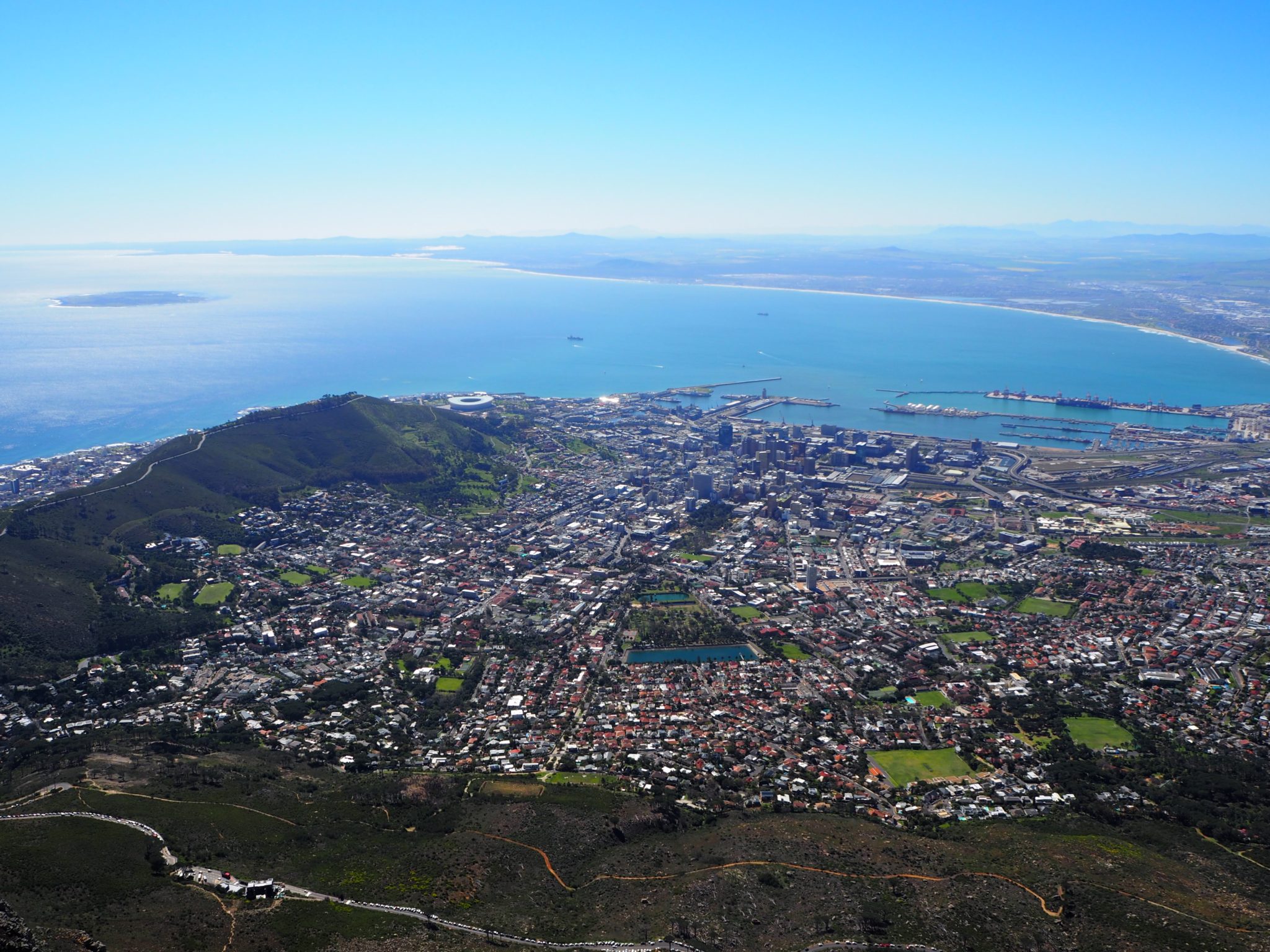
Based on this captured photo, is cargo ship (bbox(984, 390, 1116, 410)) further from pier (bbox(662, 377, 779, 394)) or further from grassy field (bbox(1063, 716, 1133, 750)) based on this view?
grassy field (bbox(1063, 716, 1133, 750))

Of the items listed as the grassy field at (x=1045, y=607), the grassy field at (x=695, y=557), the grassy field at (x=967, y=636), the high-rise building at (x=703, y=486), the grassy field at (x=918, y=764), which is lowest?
the grassy field at (x=918, y=764)

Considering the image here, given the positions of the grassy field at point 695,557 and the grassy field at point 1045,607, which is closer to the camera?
the grassy field at point 1045,607

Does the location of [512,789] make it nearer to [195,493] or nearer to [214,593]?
[214,593]

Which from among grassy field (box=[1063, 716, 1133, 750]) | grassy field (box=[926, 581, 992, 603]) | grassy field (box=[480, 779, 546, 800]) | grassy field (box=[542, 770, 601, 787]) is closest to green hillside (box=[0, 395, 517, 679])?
grassy field (box=[480, 779, 546, 800])

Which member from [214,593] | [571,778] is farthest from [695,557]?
[214,593]

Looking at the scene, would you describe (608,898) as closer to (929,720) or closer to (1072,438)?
(929,720)

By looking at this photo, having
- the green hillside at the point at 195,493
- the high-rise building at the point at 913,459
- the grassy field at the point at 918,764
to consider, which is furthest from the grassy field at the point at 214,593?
the high-rise building at the point at 913,459

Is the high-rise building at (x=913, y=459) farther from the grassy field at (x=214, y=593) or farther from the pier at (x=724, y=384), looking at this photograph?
the grassy field at (x=214, y=593)
